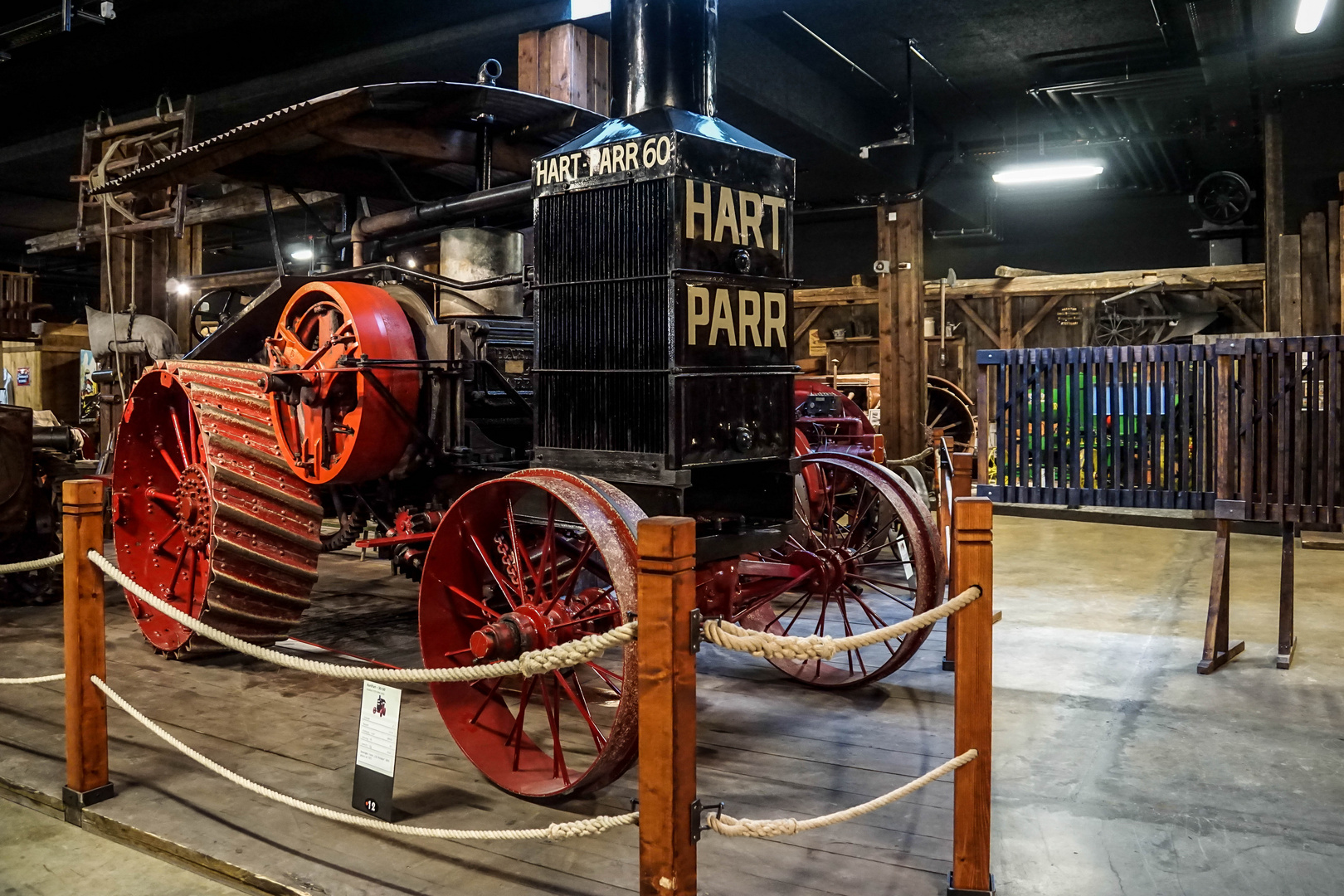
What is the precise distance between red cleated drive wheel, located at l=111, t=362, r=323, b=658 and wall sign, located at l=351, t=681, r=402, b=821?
5.34 feet

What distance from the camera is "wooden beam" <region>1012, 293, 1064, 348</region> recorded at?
13.7 m

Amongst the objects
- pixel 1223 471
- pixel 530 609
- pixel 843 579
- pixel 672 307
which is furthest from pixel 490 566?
pixel 1223 471

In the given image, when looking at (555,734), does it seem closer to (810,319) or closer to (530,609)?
(530,609)

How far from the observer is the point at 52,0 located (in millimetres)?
8734

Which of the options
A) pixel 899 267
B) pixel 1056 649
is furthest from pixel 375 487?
pixel 899 267


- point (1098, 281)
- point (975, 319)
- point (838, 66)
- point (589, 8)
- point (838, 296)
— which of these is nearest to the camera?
point (589, 8)

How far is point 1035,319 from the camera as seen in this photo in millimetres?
13781

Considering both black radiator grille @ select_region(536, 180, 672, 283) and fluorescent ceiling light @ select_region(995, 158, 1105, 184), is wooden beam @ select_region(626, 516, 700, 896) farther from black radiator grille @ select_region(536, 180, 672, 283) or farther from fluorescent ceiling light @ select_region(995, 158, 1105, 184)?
fluorescent ceiling light @ select_region(995, 158, 1105, 184)

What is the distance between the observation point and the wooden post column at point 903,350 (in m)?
11.4

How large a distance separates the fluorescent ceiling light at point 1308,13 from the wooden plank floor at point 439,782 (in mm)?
5433

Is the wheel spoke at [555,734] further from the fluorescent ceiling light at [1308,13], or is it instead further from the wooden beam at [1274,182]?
the wooden beam at [1274,182]

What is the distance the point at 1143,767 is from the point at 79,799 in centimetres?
337

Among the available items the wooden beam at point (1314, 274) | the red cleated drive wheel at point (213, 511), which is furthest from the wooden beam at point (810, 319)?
the red cleated drive wheel at point (213, 511)

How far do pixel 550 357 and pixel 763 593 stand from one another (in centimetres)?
136
